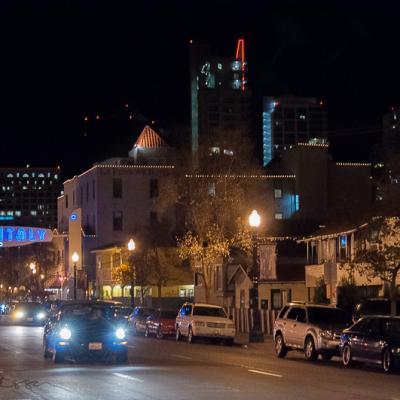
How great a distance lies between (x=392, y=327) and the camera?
2486 cm

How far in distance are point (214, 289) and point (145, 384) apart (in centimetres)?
4862

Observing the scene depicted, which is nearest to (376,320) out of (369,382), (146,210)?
(369,382)

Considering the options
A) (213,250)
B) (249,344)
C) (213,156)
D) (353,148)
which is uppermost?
(353,148)

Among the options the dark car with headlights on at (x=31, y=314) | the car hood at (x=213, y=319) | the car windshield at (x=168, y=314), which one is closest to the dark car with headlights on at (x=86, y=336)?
the car hood at (x=213, y=319)

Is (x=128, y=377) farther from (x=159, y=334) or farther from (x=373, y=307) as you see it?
(x=159, y=334)

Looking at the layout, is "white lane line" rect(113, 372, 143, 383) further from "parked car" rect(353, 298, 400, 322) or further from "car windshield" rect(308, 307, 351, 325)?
"parked car" rect(353, 298, 400, 322)

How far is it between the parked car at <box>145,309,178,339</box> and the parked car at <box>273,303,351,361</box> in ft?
48.8

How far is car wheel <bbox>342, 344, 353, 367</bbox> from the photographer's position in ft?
84.8

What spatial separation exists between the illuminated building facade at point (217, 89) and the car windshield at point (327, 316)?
473ft

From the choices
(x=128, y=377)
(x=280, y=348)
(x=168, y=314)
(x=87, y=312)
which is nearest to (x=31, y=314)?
(x=168, y=314)

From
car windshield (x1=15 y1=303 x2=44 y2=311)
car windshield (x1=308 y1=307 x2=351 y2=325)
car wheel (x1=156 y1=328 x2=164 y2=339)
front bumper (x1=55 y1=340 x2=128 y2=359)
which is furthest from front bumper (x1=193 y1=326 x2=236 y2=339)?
car windshield (x1=15 y1=303 x2=44 y2=311)

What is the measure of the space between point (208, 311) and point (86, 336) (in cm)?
1621

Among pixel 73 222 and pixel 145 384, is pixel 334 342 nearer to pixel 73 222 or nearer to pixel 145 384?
pixel 145 384

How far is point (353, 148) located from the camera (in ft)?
482
